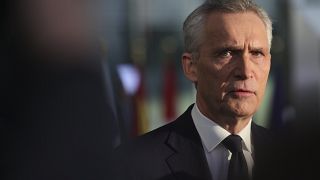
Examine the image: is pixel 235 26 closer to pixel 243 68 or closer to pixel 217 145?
pixel 243 68

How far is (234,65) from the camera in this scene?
48.5 inches

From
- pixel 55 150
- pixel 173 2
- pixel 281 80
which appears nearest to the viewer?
pixel 55 150

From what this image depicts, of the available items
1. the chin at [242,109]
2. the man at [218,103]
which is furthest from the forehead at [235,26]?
the chin at [242,109]

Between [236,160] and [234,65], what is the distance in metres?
0.17

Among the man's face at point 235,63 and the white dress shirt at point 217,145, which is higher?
the man's face at point 235,63

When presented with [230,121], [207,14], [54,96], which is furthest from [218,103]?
[54,96]

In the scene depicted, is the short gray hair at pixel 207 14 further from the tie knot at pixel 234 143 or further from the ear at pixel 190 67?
the tie knot at pixel 234 143

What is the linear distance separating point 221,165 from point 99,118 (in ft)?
0.77

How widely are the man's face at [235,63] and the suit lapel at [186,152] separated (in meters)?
0.07

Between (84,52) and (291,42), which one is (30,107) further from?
(291,42)

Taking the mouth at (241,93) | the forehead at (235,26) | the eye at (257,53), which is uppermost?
the forehead at (235,26)

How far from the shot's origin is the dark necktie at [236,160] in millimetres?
1216

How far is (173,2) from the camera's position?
11.0 metres

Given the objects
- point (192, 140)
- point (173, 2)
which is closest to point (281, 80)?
point (192, 140)
